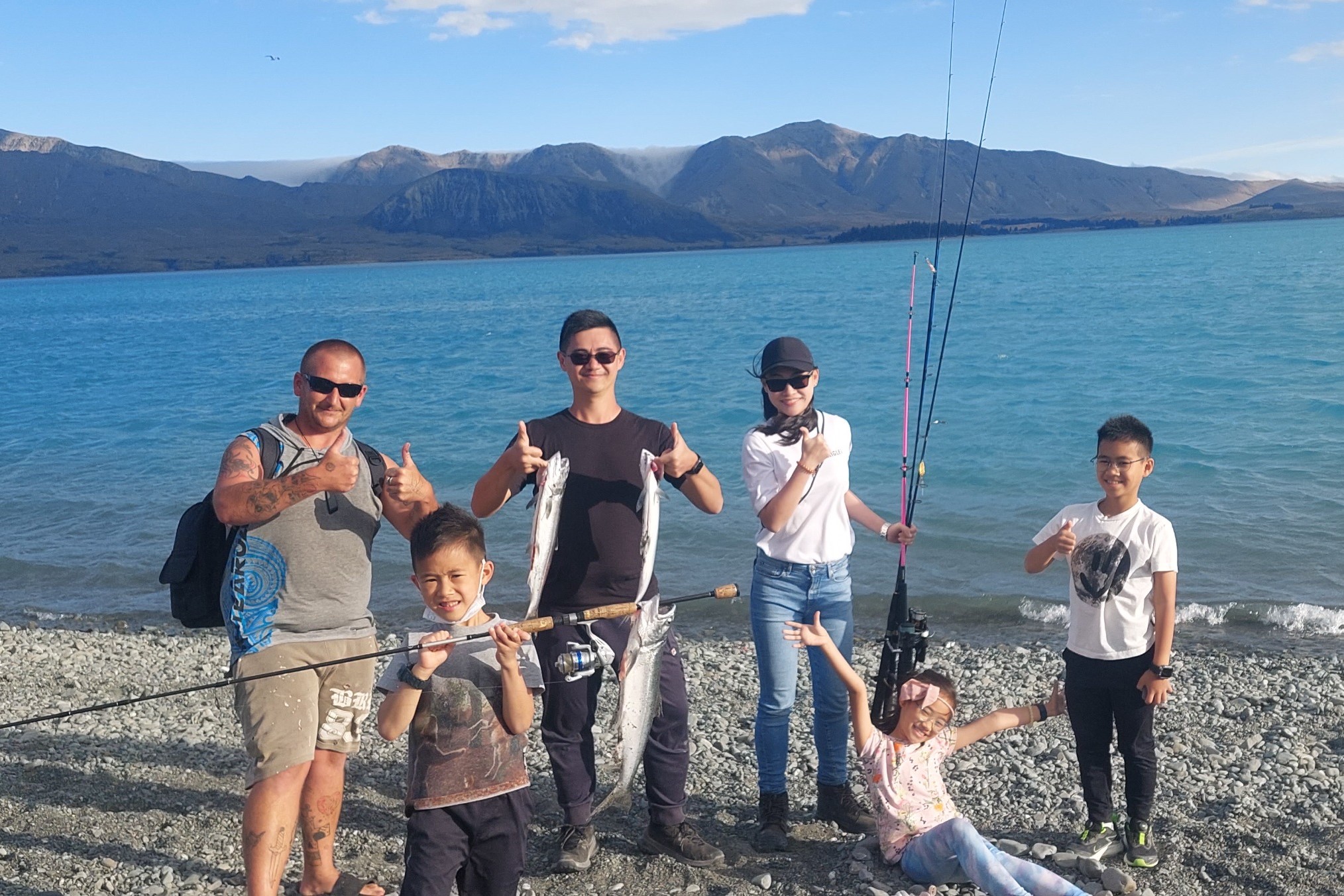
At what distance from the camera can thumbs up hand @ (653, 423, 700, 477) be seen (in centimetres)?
442

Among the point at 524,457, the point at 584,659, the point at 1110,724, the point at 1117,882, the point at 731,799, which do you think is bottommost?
the point at 731,799

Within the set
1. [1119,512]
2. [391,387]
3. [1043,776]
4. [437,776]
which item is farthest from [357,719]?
[391,387]

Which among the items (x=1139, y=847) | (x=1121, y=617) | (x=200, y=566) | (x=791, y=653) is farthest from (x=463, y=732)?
(x=1139, y=847)

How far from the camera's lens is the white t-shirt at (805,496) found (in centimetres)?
485

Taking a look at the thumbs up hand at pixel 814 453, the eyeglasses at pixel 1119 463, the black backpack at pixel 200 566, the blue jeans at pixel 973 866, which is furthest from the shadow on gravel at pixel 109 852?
the eyeglasses at pixel 1119 463

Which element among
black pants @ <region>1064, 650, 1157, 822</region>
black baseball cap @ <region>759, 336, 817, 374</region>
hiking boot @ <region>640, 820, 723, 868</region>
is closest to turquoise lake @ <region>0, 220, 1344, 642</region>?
black pants @ <region>1064, 650, 1157, 822</region>

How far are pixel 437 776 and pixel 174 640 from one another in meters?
8.06

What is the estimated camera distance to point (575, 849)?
15.9 feet

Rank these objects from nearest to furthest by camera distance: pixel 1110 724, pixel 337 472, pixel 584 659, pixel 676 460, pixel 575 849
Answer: pixel 337 472
pixel 584 659
pixel 676 460
pixel 1110 724
pixel 575 849

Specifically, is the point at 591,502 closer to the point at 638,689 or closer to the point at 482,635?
the point at 638,689

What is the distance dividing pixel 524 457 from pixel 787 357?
A: 1.24 meters

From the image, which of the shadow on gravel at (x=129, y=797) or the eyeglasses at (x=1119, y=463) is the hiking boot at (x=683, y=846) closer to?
the shadow on gravel at (x=129, y=797)

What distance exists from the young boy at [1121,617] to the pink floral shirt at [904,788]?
647mm

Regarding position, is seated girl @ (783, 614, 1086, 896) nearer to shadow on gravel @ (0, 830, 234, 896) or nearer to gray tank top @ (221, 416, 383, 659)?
gray tank top @ (221, 416, 383, 659)
